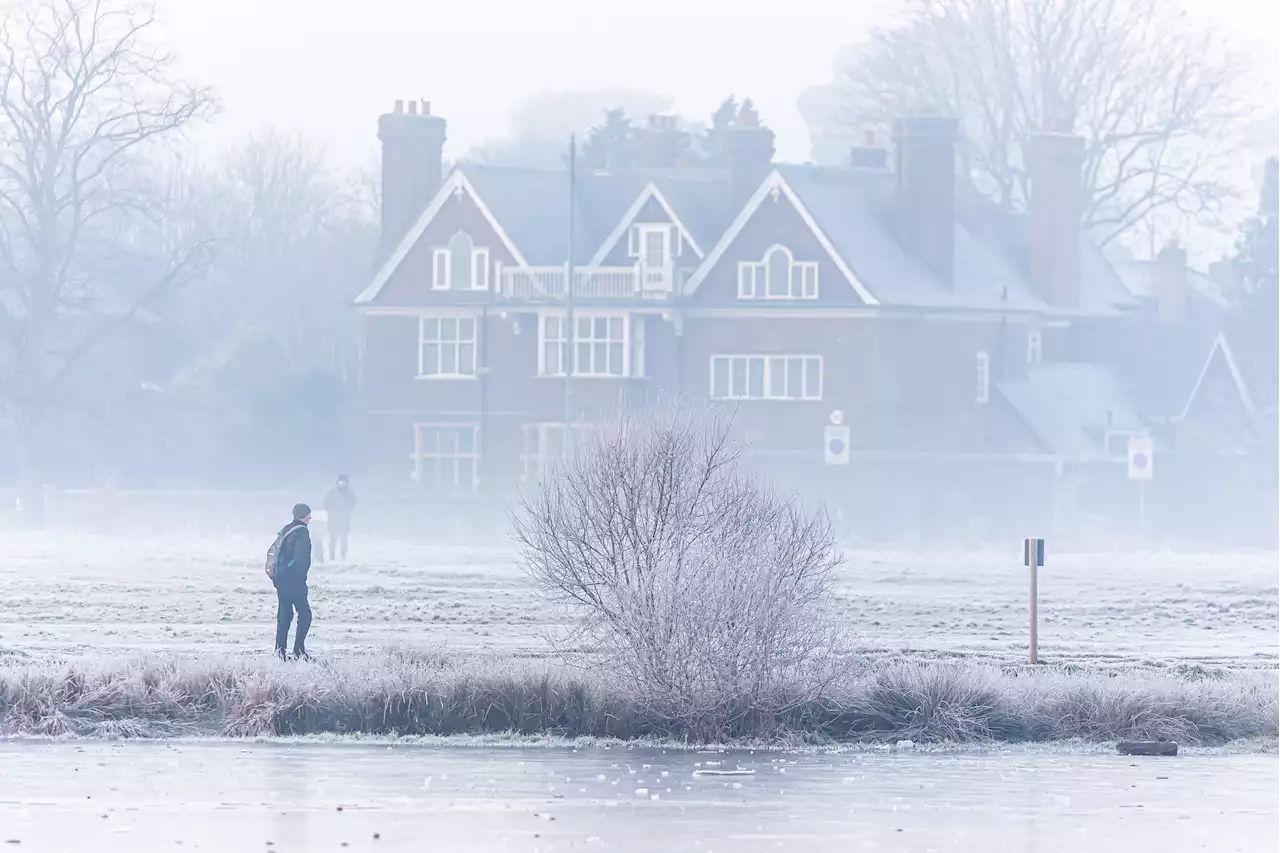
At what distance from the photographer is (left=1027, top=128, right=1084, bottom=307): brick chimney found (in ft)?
238

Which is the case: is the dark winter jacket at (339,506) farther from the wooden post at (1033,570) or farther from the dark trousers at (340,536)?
the wooden post at (1033,570)

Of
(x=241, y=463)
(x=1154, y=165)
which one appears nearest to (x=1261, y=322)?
(x=1154, y=165)

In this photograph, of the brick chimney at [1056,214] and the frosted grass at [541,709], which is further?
the brick chimney at [1056,214]

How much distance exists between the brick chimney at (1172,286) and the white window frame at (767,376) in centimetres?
1765

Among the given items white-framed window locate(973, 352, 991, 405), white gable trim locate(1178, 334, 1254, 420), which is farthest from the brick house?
white gable trim locate(1178, 334, 1254, 420)

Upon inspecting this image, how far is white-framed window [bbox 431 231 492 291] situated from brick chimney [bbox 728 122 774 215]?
647 centimetres

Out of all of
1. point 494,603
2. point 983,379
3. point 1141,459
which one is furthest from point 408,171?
point 494,603

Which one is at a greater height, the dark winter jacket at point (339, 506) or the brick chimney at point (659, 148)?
the brick chimney at point (659, 148)

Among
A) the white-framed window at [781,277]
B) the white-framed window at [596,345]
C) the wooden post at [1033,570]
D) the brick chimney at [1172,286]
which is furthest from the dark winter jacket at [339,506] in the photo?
the brick chimney at [1172,286]

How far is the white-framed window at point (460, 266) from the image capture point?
232 feet

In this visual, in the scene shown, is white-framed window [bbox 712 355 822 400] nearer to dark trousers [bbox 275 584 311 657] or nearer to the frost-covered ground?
the frost-covered ground

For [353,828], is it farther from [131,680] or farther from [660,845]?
[131,680]

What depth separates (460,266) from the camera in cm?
7094

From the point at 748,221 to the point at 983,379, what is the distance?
7309 mm
